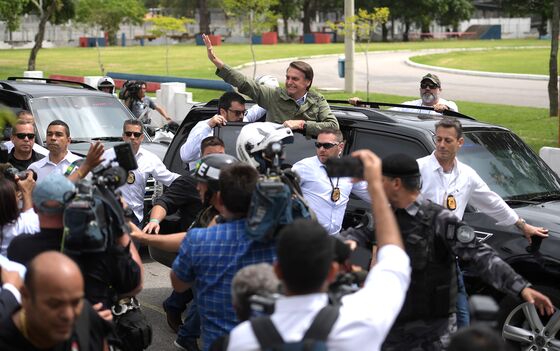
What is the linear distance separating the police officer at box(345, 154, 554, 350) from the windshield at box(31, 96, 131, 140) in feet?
28.7

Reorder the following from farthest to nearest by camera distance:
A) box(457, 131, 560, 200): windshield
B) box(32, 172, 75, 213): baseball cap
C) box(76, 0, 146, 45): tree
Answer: box(76, 0, 146, 45): tree → box(457, 131, 560, 200): windshield → box(32, 172, 75, 213): baseball cap

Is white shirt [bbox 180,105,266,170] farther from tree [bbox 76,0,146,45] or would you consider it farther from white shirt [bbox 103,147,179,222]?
tree [bbox 76,0,146,45]

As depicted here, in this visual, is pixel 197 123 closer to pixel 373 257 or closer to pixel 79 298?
pixel 373 257

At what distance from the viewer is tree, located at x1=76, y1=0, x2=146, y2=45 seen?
78.7 metres

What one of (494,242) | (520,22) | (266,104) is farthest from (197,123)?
(520,22)

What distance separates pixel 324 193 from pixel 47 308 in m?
3.78

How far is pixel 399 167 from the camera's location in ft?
15.5

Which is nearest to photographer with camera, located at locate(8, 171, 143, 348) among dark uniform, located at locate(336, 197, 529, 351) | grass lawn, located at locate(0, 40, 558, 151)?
dark uniform, located at locate(336, 197, 529, 351)

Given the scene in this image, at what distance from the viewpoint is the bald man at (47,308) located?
140 inches

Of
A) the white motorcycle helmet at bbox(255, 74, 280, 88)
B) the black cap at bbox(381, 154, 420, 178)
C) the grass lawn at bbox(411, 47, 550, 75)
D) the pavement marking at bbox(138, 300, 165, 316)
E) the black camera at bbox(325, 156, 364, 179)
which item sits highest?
the black camera at bbox(325, 156, 364, 179)

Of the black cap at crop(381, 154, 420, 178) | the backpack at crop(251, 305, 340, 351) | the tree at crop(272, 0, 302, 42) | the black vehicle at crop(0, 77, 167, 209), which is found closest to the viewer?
the backpack at crop(251, 305, 340, 351)

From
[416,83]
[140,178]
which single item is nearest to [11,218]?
[140,178]

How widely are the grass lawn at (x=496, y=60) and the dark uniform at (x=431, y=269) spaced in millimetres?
32761

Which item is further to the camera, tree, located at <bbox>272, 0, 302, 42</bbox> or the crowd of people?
tree, located at <bbox>272, 0, 302, 42</bbox>
